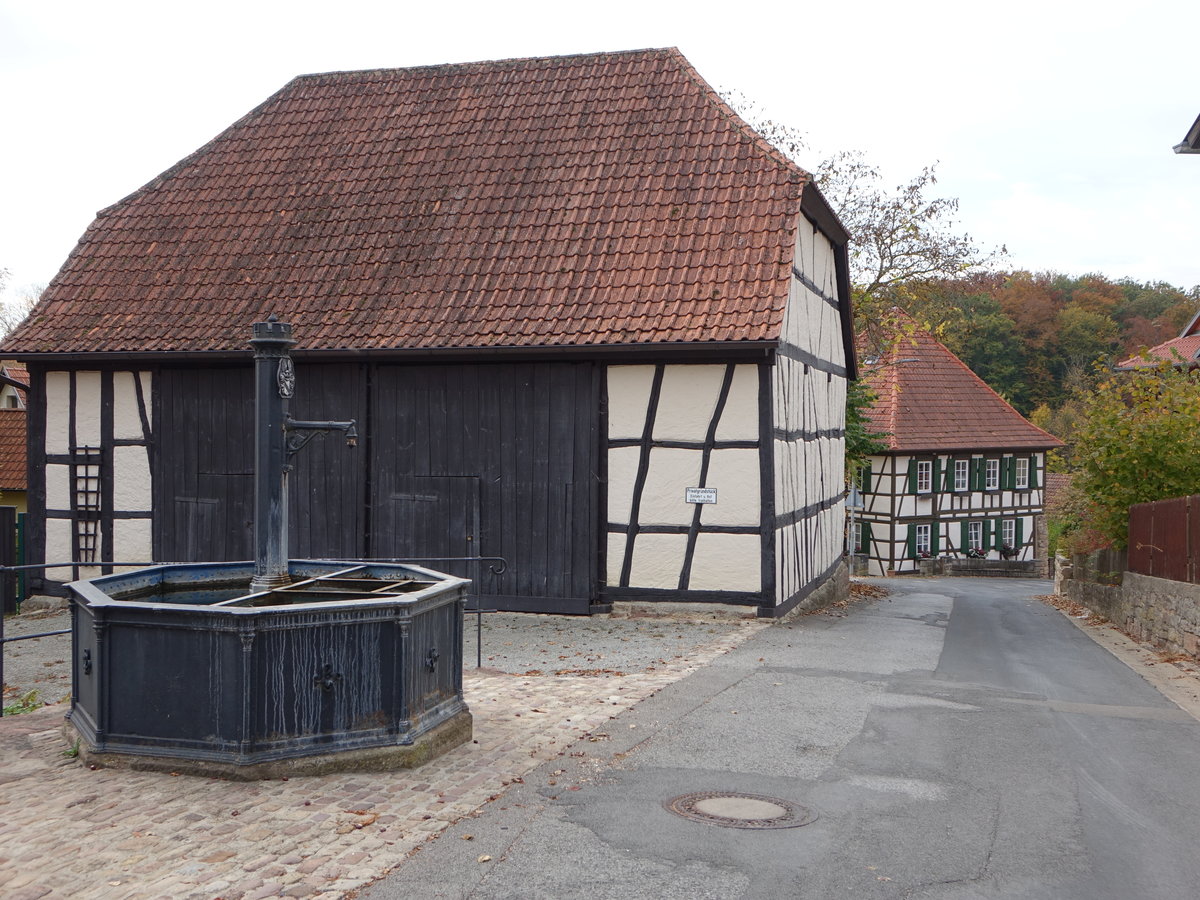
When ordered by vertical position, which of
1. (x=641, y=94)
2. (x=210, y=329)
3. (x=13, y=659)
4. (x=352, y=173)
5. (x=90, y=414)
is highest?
(x=641, y=94)

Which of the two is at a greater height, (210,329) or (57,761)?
(210,329)

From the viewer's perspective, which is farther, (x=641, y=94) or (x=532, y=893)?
(x=641, y=94)

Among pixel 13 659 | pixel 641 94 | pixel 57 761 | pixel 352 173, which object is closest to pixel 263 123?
pixel 352 173

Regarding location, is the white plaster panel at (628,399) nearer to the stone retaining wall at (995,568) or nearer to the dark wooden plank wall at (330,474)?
the dark wooden plank wall at (330,474)

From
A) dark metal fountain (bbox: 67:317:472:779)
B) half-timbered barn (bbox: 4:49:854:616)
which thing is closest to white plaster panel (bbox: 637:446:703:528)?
half-timbered barn (bbox: 4:49:854:616)

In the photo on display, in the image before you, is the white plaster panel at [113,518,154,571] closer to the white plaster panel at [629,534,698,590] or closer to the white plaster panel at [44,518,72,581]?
the white plaster panel at [44,518,72,581]

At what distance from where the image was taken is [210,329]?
15609mm

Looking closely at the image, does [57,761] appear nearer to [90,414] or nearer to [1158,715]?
[1158,715]

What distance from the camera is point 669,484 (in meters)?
14.3

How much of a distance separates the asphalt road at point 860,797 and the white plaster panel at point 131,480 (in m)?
9.06

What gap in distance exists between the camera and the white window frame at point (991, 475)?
39.6 m

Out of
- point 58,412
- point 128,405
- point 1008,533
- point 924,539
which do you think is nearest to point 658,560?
point 128,405

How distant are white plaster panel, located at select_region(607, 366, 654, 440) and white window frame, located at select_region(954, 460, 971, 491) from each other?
1057 inches

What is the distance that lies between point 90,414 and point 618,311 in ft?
25.4
